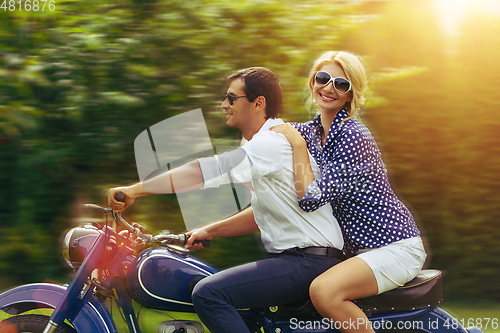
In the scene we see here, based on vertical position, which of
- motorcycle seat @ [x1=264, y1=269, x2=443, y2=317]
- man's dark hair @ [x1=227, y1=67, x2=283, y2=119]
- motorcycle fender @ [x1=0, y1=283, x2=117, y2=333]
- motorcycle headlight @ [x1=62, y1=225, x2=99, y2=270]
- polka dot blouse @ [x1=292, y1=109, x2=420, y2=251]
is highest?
man's dark hair @ [x1=227, y1=67, x2=283, y2=119]

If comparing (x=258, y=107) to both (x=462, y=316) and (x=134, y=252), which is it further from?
(x=462, y=316)

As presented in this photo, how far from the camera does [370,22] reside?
3.99 m

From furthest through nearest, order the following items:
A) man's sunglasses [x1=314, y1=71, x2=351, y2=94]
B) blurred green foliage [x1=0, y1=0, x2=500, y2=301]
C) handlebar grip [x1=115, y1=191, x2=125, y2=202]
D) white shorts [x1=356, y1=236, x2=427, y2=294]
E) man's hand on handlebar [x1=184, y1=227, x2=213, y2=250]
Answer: blurred green foliage [x1=0, y1=0, x2=500, y2=301], man's hand on handlebar [x1=184, y1=227, x2=213, y2=250], man's sunglasses [x1=314, y1=71, x2=351, y2=94], white shorts [x1=356, y1=236, x2=427, y2=294], handlebar grip [x1=115, y1=191, x2=125, y2=202]

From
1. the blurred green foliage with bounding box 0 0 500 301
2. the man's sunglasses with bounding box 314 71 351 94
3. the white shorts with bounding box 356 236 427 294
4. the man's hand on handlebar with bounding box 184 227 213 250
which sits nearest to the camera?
the white shorts with bounding box 356 236 427 294

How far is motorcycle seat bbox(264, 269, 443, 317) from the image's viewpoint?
200 cm

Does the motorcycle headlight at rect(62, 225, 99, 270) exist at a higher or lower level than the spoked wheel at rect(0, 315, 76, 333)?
higher

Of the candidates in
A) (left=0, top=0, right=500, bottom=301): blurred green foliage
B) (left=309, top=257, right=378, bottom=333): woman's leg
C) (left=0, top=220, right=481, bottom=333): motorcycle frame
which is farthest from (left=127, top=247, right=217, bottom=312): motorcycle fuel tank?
(left=0, top=0, right=500, bottom=301): blurred green foliage

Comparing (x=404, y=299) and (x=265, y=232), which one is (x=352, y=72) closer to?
(x=265, y=232)

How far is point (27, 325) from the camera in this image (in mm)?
2021

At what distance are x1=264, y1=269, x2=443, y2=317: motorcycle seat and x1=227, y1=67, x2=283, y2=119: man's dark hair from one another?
2.80 feet

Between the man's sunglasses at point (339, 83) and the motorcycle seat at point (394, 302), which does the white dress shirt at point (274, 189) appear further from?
the man's sunglasses at point (339, 83)

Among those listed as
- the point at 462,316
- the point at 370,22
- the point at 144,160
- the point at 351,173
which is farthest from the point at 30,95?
the point at 462,316

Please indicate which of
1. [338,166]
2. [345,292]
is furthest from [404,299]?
[338,166]

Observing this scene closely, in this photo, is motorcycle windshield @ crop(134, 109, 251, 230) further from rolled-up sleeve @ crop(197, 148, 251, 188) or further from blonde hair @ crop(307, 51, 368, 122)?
blonde hair @ crop(307, 51, 368, 122)
